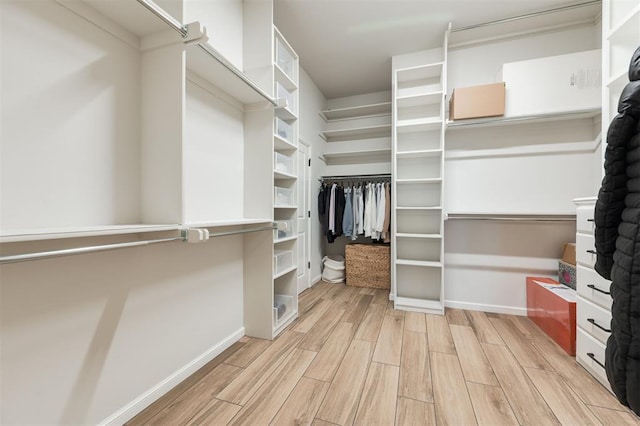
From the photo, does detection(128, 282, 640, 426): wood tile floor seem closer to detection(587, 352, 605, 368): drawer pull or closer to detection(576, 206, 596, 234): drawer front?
detection(587, 352, 605, 368): drawer pull

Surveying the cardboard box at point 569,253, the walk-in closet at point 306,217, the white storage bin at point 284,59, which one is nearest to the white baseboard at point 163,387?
the walk-in closet at point 306,217

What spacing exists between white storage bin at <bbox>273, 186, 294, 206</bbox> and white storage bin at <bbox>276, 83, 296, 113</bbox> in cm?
69

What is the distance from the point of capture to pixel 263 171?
6.60 feet

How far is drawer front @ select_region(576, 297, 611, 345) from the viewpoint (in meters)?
1.48

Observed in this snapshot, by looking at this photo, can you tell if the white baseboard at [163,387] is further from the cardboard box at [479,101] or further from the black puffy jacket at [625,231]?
the cardboard box at [479,101]

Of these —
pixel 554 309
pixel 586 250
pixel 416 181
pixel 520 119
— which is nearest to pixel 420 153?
pixel 416 181

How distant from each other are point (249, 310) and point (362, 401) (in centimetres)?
109

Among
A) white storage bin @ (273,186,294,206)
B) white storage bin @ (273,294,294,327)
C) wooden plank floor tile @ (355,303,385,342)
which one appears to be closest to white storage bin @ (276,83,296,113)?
white storage bin @ (273,186,294,206)

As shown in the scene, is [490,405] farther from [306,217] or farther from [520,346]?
[306,217]

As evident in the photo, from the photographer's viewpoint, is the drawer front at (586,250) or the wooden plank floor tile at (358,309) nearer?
the drawer front at (586,250)

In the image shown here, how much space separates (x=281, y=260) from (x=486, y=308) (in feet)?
7.18

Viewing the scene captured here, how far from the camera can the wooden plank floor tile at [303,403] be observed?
1255 mm

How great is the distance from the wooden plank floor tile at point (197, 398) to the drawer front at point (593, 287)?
7.30ft

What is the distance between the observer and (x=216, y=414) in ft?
4.21
